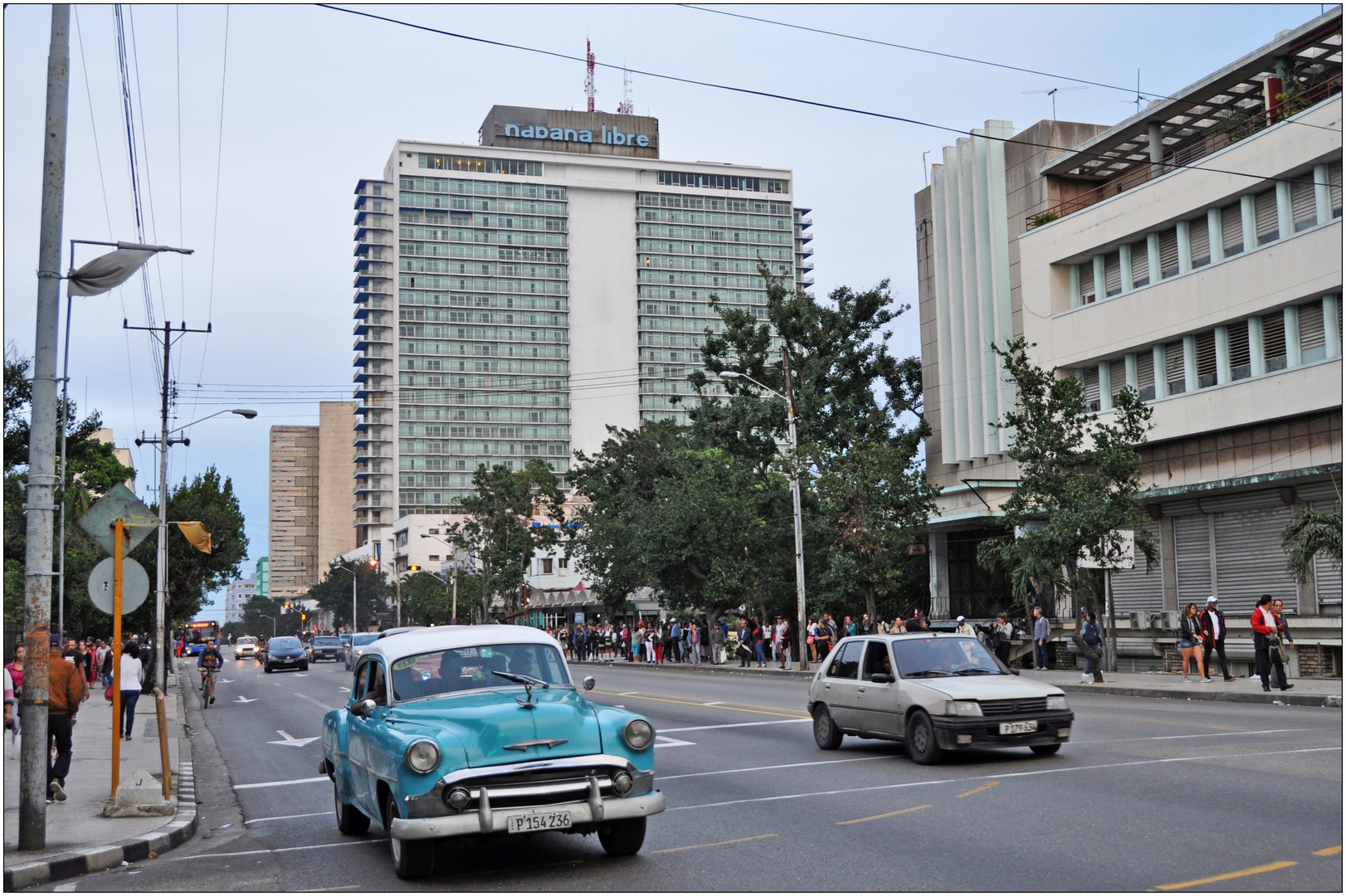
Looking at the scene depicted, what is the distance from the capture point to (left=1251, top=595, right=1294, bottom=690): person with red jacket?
75.5ft

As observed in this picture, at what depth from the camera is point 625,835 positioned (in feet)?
30.2

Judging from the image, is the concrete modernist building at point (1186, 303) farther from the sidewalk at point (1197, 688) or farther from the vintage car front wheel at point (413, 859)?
the vintage car front wheel at point (413, 859)

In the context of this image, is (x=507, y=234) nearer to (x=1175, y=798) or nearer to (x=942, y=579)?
(x=942, y=579)

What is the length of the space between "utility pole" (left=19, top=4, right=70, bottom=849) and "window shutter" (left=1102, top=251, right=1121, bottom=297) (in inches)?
1211

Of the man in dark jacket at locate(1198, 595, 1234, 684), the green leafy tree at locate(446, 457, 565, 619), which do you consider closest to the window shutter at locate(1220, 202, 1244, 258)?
the man in dark jacket at locate(1198, 595, 1234, 684)

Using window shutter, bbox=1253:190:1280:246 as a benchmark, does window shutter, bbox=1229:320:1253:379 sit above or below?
below

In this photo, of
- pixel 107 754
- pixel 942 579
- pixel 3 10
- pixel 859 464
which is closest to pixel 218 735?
pixel 107 754

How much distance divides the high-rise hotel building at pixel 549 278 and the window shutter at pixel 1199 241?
12487 cm

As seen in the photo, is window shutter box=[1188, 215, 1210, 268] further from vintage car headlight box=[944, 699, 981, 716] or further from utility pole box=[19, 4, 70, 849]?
utility pole box=[19, 4, 70, 849]

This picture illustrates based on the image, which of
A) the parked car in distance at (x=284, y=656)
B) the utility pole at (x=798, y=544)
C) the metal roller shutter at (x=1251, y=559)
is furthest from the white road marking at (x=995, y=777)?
the parked car in distance at (x=284, y=656)

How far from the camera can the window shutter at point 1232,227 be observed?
32.0 metres

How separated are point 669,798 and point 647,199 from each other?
152 m

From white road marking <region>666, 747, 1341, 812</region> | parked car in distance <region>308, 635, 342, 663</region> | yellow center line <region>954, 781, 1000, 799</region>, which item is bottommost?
parked car in distance <region>308, 635, 342, 663</region>

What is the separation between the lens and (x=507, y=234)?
15650 centimetres
